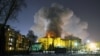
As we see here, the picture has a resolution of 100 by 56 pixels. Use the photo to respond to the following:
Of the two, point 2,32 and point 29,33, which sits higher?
point 29,33

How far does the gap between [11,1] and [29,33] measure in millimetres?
109128

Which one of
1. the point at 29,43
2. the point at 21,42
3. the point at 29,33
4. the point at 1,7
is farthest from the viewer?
the point at 29,33

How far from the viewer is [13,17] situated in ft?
109

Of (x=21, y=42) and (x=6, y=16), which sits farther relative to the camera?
(x=21, y=42)

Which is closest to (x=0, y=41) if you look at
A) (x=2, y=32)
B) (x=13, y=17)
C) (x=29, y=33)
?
(x=2, y=32)

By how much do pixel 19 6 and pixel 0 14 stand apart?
2.33 m

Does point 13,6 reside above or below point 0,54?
above

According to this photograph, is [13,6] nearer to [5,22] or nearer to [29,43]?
[5,22]

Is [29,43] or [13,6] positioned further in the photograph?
[29,43]

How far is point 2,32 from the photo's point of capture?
3291 centimetres

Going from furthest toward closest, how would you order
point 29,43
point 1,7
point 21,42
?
point 21,42
point 29,43
point 1,7

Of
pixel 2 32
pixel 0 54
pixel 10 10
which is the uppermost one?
pixel 10 10

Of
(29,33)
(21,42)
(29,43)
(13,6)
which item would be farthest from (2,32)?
(29,33)

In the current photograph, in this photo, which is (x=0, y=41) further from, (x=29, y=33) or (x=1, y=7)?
(x=29, y=33)
